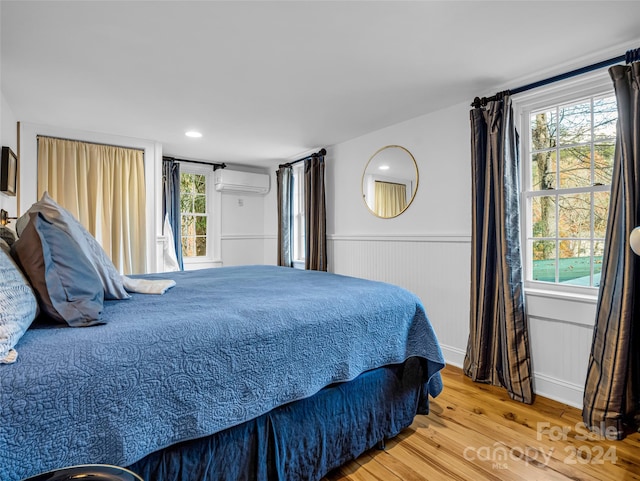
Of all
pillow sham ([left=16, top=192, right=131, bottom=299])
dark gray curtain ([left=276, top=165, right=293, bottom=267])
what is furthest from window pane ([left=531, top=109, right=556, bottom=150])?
dark gray curtain ([left=276, top=165, right=293, bottom=267])

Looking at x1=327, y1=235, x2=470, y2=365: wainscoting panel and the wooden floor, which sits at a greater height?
x1=327, y1=235, x2=470, y2=365: wainscoting panel

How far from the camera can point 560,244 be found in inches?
102

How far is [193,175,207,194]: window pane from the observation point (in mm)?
5398

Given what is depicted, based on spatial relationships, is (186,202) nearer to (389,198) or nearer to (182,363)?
(389,198)

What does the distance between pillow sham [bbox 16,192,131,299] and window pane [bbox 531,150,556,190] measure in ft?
9.63

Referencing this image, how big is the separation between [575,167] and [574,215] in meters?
0.35

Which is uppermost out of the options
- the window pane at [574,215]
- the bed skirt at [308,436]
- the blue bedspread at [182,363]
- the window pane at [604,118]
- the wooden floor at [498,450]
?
the window pane at [604,118]

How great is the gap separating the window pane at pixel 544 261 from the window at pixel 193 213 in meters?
4.44

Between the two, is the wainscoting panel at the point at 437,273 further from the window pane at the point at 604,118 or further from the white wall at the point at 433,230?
the window pane at the point at 604,118

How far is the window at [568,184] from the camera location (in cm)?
238

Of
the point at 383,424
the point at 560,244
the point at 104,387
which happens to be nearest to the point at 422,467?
the point at 383,424

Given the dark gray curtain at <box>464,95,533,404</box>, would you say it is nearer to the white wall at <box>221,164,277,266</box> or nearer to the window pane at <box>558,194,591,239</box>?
the window pane at <box>558,194,591,239</box>

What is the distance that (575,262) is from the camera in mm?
2498

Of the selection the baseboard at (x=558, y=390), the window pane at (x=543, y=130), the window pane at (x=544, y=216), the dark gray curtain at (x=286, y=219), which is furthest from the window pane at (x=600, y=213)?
the dark gray curtain at (x=286, y=219)
